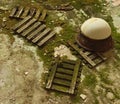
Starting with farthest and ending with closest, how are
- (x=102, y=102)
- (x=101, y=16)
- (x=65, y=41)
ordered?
(x=101, y=16) < (x=65, y=41) < (x=102, y=102)

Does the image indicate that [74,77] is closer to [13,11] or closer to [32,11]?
[32,11]

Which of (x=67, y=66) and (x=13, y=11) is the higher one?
(x=13, y=11)

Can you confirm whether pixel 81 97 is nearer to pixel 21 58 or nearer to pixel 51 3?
pixel 21 58

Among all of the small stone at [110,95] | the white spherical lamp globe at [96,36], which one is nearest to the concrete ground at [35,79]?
the small stone at [110,95]

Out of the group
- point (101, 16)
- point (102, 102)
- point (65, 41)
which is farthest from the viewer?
point (101, 16)

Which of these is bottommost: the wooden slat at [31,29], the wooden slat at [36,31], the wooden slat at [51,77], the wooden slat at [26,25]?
the wooden slat at [51,77]

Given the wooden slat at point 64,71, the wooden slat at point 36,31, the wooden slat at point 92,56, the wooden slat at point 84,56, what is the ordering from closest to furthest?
the wooden slat at point 64,71, the wooden slat at point 84,56, the wooden slat at point 92,56, the wooden slat at point 36,31

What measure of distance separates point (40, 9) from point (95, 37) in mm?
1823

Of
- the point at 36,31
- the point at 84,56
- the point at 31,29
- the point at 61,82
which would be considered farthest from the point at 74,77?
the point at 31,29

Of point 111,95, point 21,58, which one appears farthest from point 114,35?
point 21,58

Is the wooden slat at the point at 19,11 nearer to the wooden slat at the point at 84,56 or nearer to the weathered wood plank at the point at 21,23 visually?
the weathered wood plank at the point at 21,23

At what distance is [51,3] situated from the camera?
23.3ft

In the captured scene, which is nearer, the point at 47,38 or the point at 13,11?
→ the point at 47,38

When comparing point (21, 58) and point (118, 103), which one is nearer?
point (118, 103)
